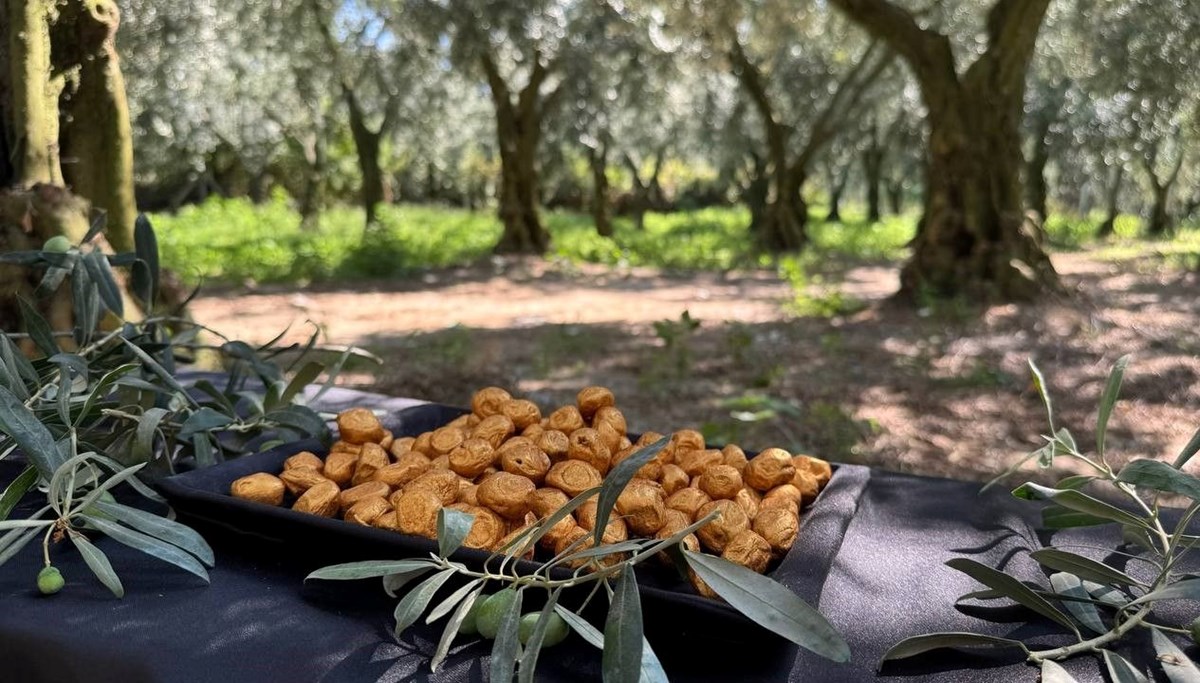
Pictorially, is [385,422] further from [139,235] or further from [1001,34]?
[1001,34]

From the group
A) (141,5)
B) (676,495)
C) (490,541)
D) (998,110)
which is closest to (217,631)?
(490,541)

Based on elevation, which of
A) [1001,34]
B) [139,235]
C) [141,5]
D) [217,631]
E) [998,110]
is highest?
[141,5]

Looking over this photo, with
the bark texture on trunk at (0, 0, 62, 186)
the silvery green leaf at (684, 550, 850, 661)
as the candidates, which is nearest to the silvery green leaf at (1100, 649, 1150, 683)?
the silvery green leaf at (684, 550, 850, 661)

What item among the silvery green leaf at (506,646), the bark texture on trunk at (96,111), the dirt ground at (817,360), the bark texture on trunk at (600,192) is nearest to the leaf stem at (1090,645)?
the silvery green leaf at (506,646)

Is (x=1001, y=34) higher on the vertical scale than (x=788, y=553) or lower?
higher

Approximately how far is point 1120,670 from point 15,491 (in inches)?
51.0

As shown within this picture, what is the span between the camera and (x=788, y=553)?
1074mm

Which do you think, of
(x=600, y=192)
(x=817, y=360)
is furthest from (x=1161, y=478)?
(x=600, y=192)

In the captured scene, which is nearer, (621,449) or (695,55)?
(621,449)

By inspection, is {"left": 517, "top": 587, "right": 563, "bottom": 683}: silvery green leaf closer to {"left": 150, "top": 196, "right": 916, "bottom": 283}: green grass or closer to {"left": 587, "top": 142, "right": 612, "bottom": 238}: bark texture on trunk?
{"left": 150, "top": 196, "right": 916, "bottom": 283}: green grass

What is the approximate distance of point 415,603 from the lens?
933mm

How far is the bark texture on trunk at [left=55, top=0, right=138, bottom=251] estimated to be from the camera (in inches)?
102

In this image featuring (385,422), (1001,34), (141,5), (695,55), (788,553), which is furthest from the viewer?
(695,55)

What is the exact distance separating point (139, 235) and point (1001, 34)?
6.31m
